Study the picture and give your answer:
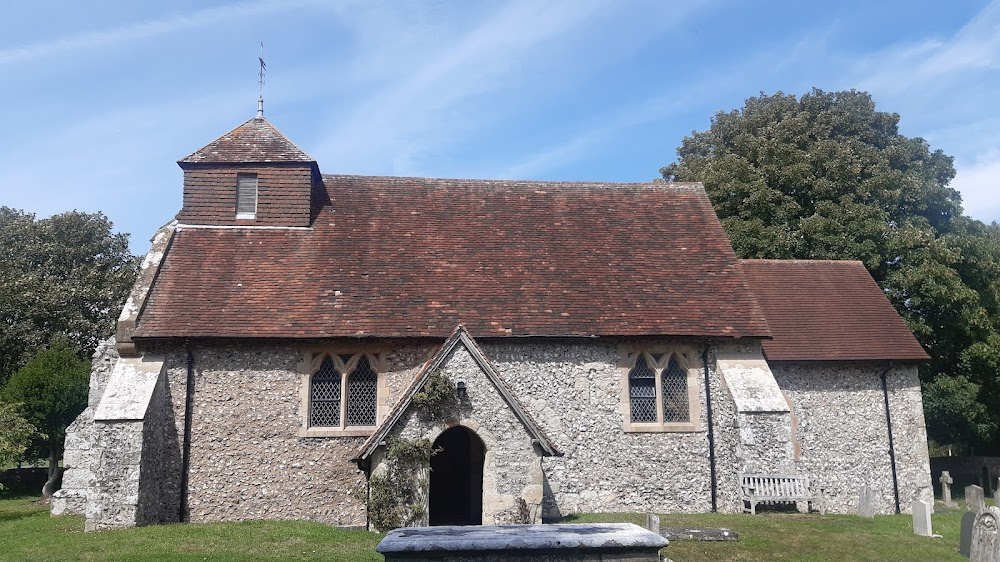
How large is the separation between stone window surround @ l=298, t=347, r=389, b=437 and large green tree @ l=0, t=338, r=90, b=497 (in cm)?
1486

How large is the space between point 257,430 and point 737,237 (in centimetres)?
2026

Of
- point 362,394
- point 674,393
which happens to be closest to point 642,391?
point 674,393

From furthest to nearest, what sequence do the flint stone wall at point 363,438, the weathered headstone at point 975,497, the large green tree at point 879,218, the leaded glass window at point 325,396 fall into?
the large green tree at point 879,218, the leaded glass window at point 325,396, the weathered headstone at point 975,497, the flint stone wall at point 363,438

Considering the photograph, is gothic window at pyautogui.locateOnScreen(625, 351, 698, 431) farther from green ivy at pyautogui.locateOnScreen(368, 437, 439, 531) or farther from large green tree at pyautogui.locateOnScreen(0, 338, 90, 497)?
large green tree at pyautogui.locateOnScreen(0, 338, 90, 497)

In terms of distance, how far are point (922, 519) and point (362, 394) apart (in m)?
11.9

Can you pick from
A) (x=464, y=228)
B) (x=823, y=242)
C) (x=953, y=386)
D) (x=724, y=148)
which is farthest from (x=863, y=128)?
(x=464, y=228)

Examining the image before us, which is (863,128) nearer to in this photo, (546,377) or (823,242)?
(823,242)

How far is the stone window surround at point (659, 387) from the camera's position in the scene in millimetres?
16078

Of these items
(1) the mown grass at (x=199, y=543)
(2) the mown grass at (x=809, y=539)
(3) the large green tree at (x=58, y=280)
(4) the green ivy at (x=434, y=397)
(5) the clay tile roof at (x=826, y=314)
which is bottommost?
(2) the mown grass at (x=809, y=539)

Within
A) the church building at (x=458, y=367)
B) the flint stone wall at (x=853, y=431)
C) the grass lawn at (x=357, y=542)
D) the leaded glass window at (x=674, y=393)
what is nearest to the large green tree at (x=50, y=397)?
the church building at (x=458, y=367)

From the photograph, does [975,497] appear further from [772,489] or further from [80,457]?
[80,457]

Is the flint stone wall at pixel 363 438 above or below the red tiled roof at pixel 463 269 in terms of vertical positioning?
below

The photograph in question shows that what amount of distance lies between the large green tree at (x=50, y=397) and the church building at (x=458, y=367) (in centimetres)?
863

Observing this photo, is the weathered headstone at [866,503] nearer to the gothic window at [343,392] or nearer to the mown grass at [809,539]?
the mown grass at [809,539]
